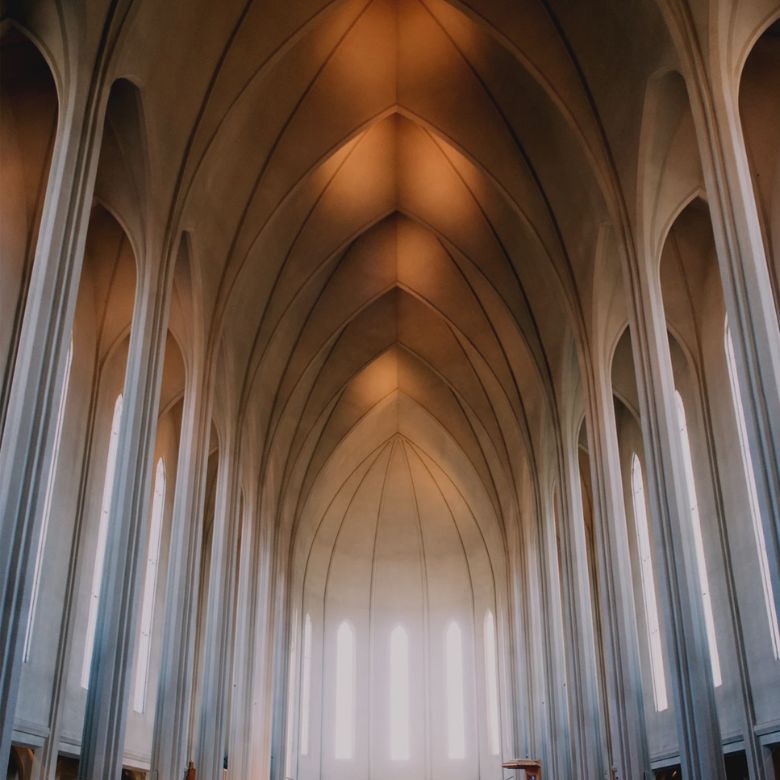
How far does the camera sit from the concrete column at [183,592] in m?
15.1

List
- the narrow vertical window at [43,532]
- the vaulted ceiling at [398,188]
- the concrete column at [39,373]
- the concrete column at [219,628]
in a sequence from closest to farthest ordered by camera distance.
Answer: the concrete column at [39,373] < the vaulted ceiling at [398,188] < the narrow vertical window at [43,532] < the concrete column at [219,628]

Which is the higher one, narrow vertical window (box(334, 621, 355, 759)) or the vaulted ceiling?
the vaulted ceiling

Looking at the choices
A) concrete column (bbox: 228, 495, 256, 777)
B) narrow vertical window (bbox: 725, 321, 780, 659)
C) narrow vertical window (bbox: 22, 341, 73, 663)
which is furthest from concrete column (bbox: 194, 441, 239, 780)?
narrow vertical window (bbox: 725, 321, 780, 659)

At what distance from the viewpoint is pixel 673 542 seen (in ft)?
42.8

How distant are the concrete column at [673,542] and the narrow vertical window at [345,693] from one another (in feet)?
75.1

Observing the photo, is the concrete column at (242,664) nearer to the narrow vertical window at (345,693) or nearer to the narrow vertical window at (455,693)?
the narrow vertical window at (345,693)

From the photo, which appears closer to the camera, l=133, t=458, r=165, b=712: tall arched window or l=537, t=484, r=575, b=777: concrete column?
l=133, t=458, r=165, b=712: tall arched window

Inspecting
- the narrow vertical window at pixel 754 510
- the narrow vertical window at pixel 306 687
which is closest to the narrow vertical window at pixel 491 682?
the narrow vertical window at pixel 306 687

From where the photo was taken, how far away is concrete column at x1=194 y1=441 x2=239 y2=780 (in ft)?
60.1

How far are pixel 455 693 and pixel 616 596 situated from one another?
1953 cm

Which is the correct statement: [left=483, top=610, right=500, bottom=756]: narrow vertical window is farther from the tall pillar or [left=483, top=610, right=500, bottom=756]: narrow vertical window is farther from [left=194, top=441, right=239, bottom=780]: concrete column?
the tall pillar

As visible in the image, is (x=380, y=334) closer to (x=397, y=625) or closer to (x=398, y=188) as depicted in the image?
(x=398, y=188)

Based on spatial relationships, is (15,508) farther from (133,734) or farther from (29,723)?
(133,734)

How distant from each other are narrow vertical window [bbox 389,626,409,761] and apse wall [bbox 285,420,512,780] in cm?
4
